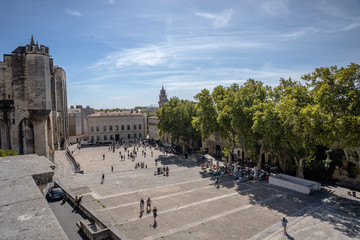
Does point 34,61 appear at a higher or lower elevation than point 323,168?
higher

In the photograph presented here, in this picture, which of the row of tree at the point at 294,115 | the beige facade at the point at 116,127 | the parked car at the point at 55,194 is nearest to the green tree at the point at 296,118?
the row of tree at the point at 294,115

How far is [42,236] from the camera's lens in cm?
312

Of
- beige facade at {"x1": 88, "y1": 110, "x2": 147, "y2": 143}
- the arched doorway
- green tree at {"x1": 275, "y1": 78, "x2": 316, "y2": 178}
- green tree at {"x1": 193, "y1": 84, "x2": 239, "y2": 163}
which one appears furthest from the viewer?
beige facade at {"x1": 88, "y1": 110, "x2": 147, "y2": 143}

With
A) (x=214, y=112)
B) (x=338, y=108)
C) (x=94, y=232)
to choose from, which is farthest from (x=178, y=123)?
(x=94, y=232)

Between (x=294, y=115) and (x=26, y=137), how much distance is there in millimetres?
29913

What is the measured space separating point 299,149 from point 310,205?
6392mm

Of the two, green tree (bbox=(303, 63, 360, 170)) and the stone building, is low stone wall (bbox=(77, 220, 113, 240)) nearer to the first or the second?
green tree (bbox=(303, 63, 360, 170))

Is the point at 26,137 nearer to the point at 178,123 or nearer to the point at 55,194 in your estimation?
the point at 55,194

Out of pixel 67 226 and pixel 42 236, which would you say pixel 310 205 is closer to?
pixel 67 226

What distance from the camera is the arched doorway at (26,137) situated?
28.0 meters

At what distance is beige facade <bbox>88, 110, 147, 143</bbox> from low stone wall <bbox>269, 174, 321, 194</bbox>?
158 feet

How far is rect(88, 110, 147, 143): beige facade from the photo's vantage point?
64125 mm

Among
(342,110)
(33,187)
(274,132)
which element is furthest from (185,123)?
(33,187)

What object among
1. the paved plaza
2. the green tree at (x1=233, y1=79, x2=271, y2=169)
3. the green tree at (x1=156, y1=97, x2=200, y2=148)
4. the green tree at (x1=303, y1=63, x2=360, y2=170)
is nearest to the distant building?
the green tree at (x1=156, y1=97, x2=200, y2=148)
